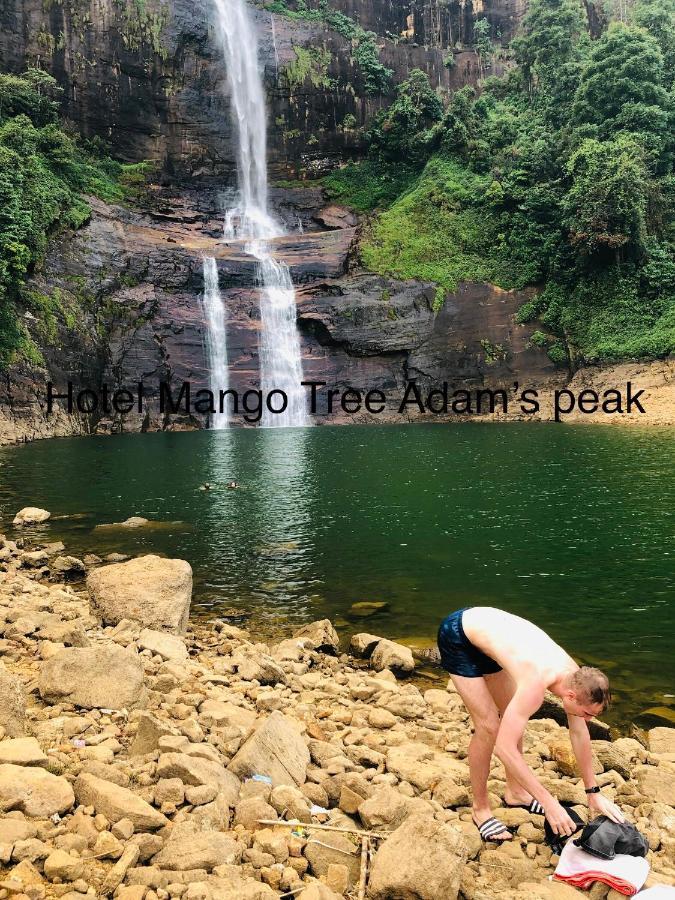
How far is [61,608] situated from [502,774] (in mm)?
6327

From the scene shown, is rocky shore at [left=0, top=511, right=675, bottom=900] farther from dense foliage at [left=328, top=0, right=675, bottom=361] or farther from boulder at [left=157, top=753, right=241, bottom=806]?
dense foliage at [left=328, top=0, right=675, bottom=361]

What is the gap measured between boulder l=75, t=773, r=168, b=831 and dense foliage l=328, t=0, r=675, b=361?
141 ft

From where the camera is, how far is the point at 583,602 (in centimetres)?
966

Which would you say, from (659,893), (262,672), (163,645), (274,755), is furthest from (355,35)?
(659,893)

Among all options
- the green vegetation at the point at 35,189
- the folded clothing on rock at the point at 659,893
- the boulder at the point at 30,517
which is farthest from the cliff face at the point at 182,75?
the folded clothing on rock at the point at 659,893

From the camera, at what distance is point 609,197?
42469 mm

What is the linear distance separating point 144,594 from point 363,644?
2983 millimetres

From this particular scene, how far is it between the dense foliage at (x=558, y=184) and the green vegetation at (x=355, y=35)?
3.39 metres

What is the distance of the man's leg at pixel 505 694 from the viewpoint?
13.7ft

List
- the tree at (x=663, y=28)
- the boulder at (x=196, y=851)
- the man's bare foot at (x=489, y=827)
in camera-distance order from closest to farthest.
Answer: the boulder at (x=196, y=851), the man's bare foot at (x=489, y=827), the tree at (x=663, y=28)

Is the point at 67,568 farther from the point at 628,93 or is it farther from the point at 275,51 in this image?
the point at 275,51

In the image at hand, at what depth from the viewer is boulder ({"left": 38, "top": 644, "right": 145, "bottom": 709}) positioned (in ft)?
16.6

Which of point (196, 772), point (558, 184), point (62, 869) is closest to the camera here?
point (62, 869)

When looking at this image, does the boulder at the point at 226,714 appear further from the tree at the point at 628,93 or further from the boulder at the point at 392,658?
the tree at the point at 628,93
